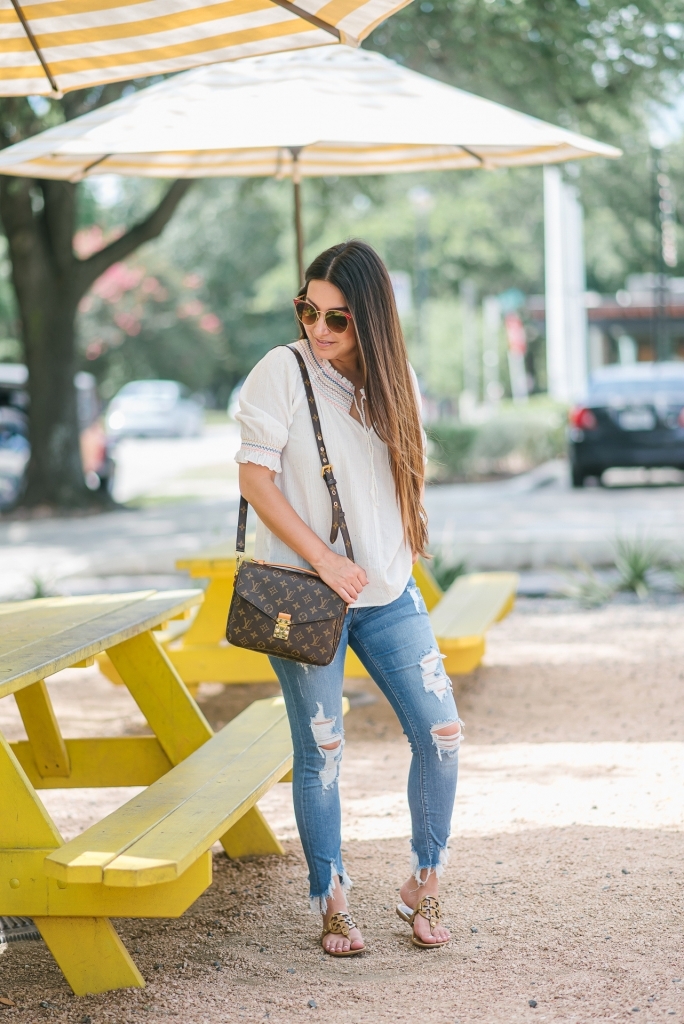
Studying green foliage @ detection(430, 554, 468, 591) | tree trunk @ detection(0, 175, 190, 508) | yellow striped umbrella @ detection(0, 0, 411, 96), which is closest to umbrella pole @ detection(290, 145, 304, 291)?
yellow striped umbrella @ detection(0, 0, 411, 96)

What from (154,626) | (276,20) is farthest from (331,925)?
(276,20)

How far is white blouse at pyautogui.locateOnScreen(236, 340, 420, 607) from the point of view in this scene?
310 centimetres

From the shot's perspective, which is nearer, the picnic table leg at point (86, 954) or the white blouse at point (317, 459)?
the picnic table leg at point (86, 954)

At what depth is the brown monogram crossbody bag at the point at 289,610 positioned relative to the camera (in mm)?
3020

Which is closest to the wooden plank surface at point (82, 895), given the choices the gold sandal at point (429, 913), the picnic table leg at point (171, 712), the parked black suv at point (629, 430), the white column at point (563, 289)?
the gold sandal at point (429, 913)

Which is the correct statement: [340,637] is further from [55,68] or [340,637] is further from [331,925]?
[55,68]

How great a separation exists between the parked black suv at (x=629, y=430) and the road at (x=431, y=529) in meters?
0.43

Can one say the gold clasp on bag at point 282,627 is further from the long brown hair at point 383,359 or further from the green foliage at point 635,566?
the green foliage at point 635,566

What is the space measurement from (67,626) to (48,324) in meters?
11.8

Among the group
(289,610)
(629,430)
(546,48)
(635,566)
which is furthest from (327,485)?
(629,430)

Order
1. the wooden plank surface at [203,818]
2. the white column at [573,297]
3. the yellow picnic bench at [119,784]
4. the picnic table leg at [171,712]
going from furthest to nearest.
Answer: the white column at [573,297] → the picnic table leg at [171,712] → the yellow picnic bench at [119,784] → the wooden plank surface at [203,818]

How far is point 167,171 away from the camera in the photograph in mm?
6547

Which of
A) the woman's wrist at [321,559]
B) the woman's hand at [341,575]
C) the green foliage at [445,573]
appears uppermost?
the woman's wrist at [321,559]

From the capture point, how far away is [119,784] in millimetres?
4254
